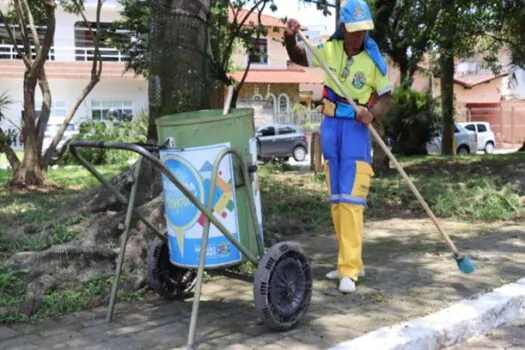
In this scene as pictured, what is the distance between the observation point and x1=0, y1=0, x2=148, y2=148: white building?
31.1 m

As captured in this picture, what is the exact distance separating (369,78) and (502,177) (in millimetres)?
6600

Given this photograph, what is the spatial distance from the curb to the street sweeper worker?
863 millimetres

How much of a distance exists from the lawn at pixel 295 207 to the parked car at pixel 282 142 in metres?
12.9

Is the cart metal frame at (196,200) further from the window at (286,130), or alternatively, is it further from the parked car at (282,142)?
the window at (286,130)

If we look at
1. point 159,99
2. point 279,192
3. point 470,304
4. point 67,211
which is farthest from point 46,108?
point 470,304

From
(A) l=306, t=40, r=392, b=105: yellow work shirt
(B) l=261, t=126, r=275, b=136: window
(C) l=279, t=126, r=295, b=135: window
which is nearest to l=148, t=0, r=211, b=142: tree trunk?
(A) l=306, t=40, r=392, b=105: yellow work shirt

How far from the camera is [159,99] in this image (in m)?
5.86

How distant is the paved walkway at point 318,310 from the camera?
3.77 m

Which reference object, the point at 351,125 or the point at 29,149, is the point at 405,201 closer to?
the point at 351,125

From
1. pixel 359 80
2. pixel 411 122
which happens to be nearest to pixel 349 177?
pixel 359 80

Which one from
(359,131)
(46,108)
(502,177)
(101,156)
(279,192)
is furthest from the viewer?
(101,156)

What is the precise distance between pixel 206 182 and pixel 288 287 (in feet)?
2.77

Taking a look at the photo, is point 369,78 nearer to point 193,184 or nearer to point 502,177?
point 193,184

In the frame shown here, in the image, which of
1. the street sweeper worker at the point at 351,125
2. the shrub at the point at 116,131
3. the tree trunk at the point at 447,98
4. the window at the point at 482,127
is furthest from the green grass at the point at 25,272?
the window at the point at 482,127
